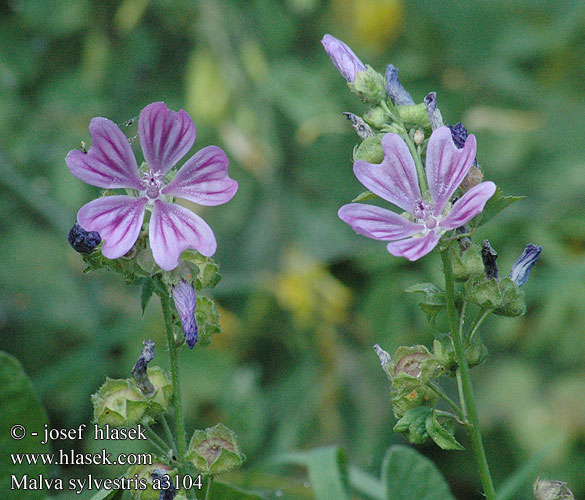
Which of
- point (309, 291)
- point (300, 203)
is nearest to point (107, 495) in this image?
point (309, 291)

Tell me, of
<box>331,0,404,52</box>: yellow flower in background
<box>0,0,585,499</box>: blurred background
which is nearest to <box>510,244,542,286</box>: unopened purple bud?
<box>0,0,585,499</box>: blurred background

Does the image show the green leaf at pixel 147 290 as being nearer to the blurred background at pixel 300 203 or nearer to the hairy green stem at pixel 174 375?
the hairy green stem at pixel 174 375

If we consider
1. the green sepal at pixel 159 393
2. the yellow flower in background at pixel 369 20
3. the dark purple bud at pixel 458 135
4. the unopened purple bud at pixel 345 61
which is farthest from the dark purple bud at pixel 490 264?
the yellow flower in background at pixel 369 20

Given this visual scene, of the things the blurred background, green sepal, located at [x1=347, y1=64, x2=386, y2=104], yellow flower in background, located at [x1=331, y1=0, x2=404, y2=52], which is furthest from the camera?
yellow flower in background, located at [x1=331, y1=0, x2=404, y2=52]

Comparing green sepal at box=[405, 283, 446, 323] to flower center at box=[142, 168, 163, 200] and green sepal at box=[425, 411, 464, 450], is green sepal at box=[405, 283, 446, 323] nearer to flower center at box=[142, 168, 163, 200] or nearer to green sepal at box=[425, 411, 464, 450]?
green sepal at box=[425, 411, 464, 450]

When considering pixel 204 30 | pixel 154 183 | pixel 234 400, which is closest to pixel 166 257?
pixel 154 183

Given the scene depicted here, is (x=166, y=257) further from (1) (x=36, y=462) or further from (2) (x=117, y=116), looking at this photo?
(2) (x=117, y=116)
